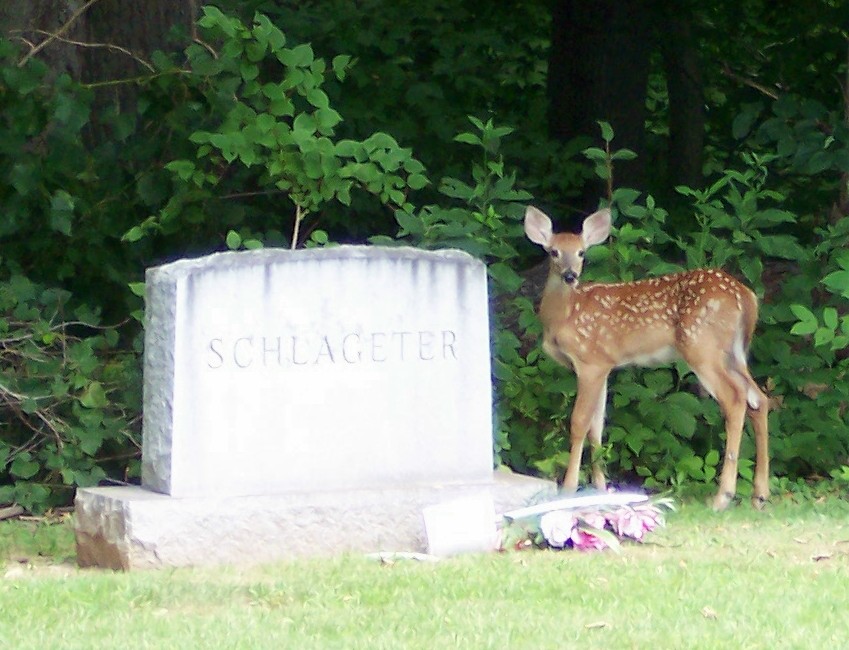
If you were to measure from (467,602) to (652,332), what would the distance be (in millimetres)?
3212

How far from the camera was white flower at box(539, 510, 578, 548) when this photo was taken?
699 centimetres

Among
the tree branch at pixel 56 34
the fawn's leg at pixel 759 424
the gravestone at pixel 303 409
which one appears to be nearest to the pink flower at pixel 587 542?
the gravestone at pixel 303 409

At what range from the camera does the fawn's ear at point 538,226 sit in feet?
28.6

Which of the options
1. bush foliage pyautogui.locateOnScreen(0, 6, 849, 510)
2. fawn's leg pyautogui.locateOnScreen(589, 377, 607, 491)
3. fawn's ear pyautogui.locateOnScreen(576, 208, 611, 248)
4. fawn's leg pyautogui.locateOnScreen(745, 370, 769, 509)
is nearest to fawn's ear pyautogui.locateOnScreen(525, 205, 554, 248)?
fawn's ear pyautogui.locateOnScreen(576, 208, 611, 248)

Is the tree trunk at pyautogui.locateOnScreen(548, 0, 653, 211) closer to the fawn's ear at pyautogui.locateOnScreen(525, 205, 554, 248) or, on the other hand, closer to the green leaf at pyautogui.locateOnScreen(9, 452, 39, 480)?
the fawn's ear at pyautogui.locateOnScreen(525, 205, 554, 248)

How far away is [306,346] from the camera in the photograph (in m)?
Result: 7.30

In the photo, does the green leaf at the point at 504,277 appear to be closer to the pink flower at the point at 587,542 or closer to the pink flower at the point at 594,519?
the pink flower at the point at 594,519

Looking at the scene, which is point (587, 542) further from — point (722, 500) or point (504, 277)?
point (504, 277)

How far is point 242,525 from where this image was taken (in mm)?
6945

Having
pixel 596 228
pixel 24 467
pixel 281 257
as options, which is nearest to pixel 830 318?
pixel 596 228

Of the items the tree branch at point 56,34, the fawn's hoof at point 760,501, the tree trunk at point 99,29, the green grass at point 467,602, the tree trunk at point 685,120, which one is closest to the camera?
the green grass at point 467,602

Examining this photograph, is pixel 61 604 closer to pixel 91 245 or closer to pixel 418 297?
pixel 418 297

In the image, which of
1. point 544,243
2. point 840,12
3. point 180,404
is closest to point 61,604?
point 180,404

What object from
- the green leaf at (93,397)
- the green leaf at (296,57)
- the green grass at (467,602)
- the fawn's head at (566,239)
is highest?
the green leaf at (296,57)
